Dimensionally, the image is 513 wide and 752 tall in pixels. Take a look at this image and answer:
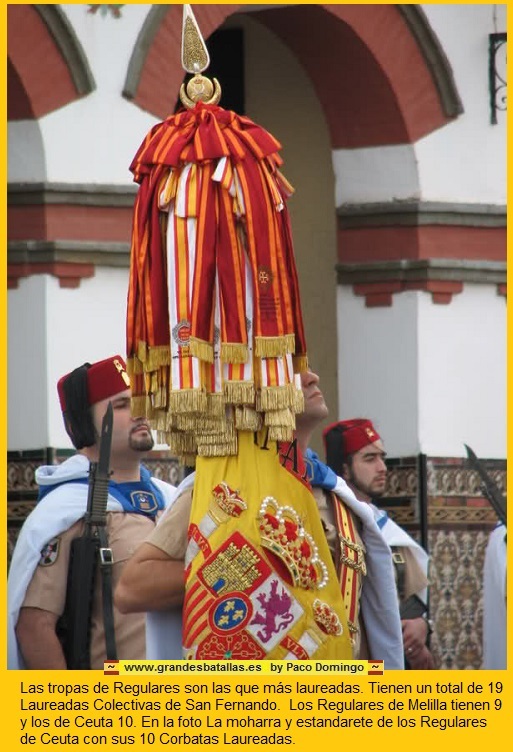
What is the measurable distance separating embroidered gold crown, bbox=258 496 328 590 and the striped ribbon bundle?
190 mm

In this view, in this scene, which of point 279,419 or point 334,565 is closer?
point 279,419

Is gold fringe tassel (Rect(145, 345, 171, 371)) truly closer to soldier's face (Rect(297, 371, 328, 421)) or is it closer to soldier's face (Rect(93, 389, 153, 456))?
soldier's face (Rect(297, 371, 328, 421))

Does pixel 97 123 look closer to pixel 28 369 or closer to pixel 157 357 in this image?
pixel 28 369

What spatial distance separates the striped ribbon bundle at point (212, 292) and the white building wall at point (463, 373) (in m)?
5.29

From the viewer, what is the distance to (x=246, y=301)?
550cm

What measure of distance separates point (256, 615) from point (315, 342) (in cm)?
634

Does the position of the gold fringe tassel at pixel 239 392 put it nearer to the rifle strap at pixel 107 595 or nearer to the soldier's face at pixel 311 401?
the soldier's face at pixel 311 401

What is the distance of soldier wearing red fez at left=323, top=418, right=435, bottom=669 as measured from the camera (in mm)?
8180

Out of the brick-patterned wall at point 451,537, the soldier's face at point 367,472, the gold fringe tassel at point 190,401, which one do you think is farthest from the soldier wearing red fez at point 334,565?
the brick-patterned wall at point 451,537

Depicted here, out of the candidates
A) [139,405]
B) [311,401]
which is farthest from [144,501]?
[139,405]

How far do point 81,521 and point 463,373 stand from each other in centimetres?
454

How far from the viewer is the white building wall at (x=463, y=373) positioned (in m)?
10.8

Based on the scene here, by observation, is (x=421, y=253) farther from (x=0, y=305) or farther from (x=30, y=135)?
(x=0, y=305)

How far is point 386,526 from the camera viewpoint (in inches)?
335
